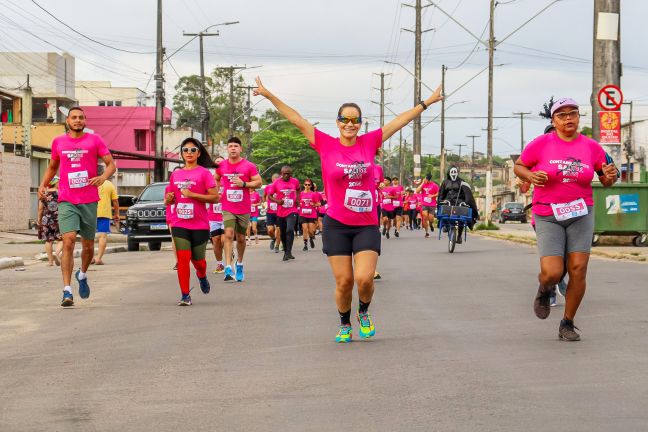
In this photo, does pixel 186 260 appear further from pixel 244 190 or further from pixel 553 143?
pixel 553 143

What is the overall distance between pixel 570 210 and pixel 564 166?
14.1 inches

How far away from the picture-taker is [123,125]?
3278 inches

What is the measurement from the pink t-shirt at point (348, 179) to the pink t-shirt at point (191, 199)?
374 cm

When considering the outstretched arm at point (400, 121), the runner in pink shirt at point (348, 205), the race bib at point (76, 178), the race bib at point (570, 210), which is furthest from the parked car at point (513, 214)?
the runner in pink shirt at point (348, 205)

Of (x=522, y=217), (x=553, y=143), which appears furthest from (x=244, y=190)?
(x=522, y=217)

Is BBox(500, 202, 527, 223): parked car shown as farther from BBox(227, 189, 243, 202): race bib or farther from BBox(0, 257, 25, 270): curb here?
BBox(227, 189, 243, 202): race bib

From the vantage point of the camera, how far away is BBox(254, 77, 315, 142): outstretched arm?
9.20 meters

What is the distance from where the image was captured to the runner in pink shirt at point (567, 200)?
29.9ft

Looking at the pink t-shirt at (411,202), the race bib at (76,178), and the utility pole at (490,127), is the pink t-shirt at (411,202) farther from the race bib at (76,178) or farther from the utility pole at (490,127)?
the race bib at (76,178)

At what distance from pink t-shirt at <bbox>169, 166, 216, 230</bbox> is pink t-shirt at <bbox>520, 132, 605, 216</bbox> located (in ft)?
15.2

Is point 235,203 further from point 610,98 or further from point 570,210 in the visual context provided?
point 610,98

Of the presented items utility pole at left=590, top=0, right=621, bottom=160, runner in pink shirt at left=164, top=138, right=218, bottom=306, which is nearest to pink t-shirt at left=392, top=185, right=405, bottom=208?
utility pole at left=590, top=0, right=621, bottom=160

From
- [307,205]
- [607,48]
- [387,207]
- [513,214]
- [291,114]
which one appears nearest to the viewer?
[291,114]

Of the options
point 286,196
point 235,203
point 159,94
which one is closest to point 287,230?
Result: point 286,196
